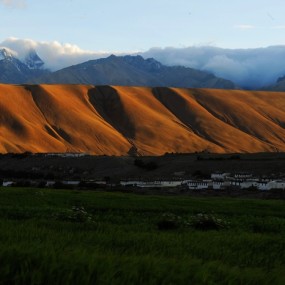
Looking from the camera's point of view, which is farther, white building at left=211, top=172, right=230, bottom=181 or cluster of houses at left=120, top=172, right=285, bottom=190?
white building at left=211, top=172, right=230, bottom=181

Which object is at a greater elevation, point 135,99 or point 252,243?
point 135,99

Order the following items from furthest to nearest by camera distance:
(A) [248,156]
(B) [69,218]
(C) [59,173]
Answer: (A) [248,156]
(C) [59,173]
(B) [69,218]

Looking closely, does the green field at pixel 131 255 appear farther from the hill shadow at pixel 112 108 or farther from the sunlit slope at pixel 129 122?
the hill shadow at pixel 112 108

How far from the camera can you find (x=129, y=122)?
541 ft

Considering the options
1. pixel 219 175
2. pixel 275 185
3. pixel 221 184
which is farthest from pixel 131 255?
pixel 219 175

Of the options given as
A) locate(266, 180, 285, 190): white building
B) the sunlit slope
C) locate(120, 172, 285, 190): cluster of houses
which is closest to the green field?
locate(266, 180, 285, 190): white building

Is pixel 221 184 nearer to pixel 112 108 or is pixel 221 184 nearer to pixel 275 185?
pixel 275 185

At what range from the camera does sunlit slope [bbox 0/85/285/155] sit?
5650 inches

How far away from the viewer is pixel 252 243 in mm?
12227

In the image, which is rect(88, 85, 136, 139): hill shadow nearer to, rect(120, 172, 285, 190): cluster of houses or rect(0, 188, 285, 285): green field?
rect(120, 172, 285, 190): cluster of houses

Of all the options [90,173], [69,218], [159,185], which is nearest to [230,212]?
[69,218]

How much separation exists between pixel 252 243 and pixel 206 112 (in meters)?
172

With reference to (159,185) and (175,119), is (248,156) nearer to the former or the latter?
(159,185)

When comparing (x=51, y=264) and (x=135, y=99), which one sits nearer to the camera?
(x=51, y=264)
